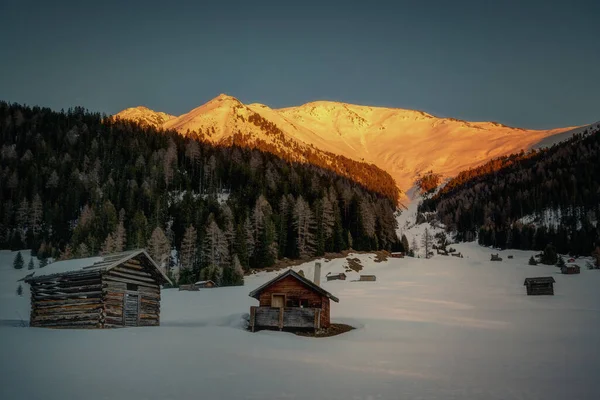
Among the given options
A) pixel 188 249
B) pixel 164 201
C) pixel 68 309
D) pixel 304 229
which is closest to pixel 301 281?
pixel 68 309

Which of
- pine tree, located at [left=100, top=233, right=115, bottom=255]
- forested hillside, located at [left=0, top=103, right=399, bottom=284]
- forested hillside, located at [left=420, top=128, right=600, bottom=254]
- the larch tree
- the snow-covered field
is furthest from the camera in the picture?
forested hillside, located at [left=420, top=128, right=600, bottom=254]

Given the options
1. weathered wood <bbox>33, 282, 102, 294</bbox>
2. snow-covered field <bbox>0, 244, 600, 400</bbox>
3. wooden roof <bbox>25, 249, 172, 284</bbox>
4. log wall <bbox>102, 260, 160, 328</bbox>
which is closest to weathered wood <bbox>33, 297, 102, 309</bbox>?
weathered wood <bbox>33, 282, 102, 294</bbox>

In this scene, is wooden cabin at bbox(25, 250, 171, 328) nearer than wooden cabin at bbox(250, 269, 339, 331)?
Yes

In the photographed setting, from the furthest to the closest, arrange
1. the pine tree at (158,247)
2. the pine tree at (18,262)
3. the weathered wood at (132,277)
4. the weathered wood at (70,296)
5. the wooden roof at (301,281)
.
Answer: the pine tree at (18,262)
the pine tree at (158,247)
the wooden roof at (301,281)
the weathered wood at (132,277)
the weathered wood at (70,296)

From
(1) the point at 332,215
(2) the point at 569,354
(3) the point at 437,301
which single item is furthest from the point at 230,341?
(1) the point at 332,215

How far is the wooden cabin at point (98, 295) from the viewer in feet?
98.7

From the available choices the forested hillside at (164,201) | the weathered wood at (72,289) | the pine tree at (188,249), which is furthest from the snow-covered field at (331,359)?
the forested hillside at (164,201)

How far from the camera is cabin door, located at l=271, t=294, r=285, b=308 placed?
36375mm

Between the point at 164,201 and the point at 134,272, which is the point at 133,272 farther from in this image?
the point at 164,201

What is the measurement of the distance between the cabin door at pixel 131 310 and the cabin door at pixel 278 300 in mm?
10170

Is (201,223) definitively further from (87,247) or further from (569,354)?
(569,354)

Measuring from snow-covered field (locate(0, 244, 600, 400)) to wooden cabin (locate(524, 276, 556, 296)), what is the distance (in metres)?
13.0

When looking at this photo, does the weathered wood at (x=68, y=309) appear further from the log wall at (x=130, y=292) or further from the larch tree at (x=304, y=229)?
the larch tree at (x=304, y=229)

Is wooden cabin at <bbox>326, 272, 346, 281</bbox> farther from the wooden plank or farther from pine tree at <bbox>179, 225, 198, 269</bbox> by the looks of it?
the wooden plank
